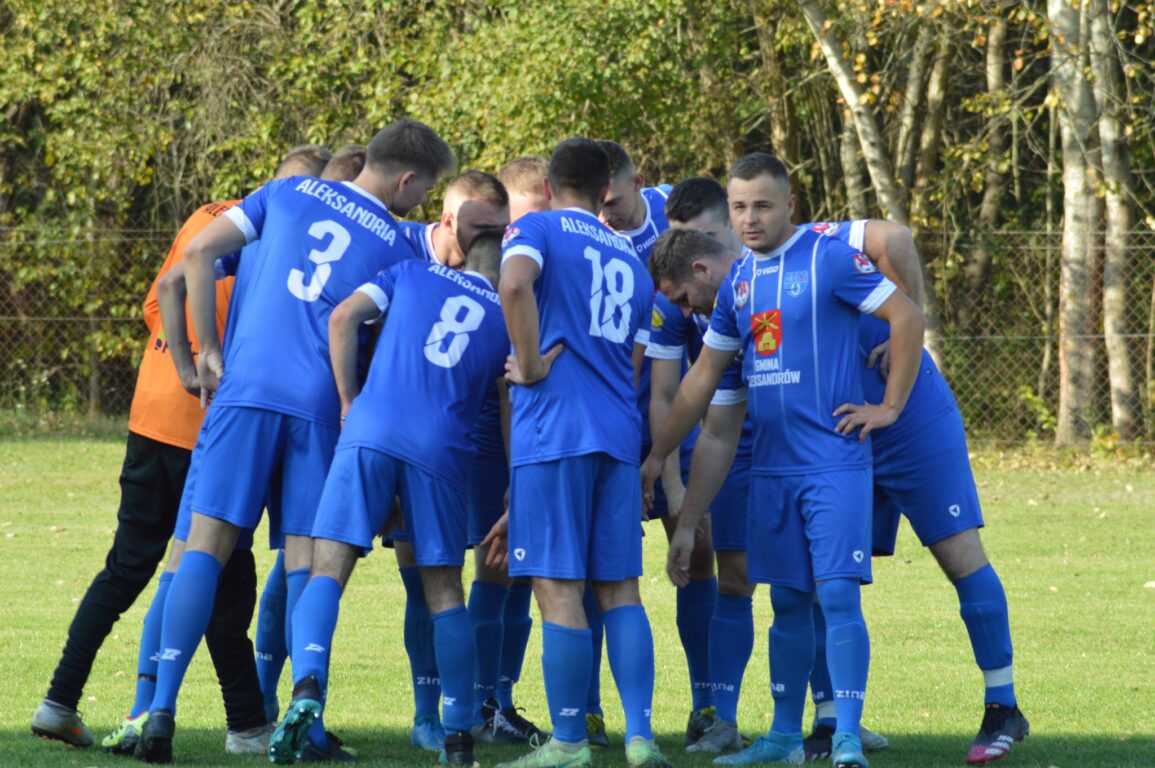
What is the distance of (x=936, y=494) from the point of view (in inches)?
226

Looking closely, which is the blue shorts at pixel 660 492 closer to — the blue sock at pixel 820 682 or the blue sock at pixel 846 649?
the blue sock at pixel 820 682

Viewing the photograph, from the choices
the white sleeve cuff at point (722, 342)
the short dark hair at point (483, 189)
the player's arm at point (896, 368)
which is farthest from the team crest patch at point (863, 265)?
the short dark hair at point (483, 189)

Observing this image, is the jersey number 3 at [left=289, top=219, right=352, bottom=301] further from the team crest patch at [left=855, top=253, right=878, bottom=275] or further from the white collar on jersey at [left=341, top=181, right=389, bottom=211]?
the team crest patch at [left=855, top=253, right=878, bottom=275]

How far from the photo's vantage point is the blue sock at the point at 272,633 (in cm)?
610

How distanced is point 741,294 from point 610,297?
1.60 feet

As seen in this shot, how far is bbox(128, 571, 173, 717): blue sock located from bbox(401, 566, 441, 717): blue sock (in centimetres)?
91

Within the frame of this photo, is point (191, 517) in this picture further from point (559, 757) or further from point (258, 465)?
point (559, 757)

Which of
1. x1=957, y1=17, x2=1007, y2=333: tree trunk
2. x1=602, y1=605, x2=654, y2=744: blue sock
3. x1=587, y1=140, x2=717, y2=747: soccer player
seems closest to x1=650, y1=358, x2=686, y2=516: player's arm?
x1=587, y1=140, x2=717, y2=747: soccer player

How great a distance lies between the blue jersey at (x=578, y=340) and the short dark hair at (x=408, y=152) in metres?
0.51

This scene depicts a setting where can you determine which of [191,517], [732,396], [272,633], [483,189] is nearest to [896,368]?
[732,396]

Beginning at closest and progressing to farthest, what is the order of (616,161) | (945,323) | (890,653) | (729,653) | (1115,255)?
1. (729,653)
2. (616,161)
3. (890,653)
4. (1115,255)
5. (945,323)

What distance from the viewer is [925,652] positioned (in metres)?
7.98

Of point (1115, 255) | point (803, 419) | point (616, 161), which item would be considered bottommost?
point (803, 419)

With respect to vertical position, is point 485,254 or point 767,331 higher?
point 485,254
